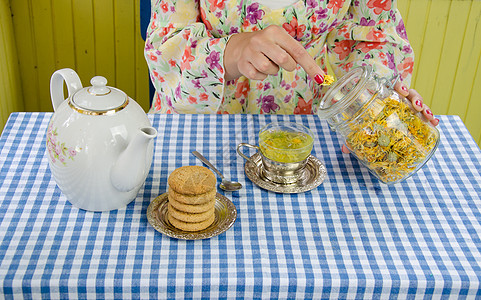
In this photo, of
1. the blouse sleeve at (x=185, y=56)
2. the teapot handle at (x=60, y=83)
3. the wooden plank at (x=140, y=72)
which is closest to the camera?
the teapot handle at (x=60, y=83)

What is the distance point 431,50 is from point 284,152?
5.82 feet

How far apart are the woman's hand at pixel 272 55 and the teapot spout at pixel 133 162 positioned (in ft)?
1.16

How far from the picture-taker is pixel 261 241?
1019mm

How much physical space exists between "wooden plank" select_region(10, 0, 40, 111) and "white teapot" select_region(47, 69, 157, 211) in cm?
157

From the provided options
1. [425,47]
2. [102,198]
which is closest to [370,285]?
[102,198]

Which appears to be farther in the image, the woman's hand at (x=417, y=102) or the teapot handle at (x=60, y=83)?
the woman's hand at (x=417, y=102)

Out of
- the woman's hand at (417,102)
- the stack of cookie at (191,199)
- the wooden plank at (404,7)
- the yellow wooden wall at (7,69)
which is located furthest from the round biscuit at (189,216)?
the wooden plank at (404,7)

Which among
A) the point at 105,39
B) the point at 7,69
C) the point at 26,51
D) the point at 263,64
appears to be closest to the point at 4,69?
the point at 7,69

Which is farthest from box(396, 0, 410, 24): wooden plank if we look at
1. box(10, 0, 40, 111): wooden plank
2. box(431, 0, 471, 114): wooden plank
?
box(10, 0, 40, 111): wooden plank

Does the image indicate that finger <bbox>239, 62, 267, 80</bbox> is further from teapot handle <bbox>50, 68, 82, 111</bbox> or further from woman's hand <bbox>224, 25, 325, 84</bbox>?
teapot handle <bbox>50, 68, 82, 111</bbox>

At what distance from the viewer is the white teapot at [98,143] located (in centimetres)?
98

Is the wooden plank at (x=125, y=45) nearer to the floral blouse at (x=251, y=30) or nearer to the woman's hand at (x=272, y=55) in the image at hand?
the floral blouse at (x=251, y=30)

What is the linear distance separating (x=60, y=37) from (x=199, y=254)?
5.96 feet

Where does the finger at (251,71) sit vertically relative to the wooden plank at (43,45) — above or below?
above
